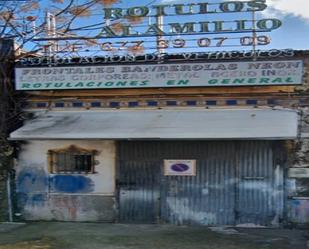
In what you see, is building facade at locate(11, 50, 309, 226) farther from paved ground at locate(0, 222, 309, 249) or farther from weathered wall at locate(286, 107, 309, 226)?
paved ground at locate(0, 222, 309, 249)

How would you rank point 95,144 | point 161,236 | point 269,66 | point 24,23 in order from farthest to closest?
point 24,23 → point 95,144 → point 269,66 → point 161,236

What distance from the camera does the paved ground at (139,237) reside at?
10453 mm

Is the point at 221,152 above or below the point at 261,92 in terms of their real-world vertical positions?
below

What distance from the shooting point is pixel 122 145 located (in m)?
12.8

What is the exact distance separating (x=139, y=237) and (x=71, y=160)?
2.96m

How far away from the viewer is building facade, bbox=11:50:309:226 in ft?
39.6

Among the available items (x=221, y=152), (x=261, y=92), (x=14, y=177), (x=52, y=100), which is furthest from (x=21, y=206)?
(x=261, y=92)

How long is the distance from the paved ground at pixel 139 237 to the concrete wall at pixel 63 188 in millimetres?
422

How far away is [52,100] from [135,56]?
7.70 feet

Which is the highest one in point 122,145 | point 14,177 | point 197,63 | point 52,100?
point 197,63

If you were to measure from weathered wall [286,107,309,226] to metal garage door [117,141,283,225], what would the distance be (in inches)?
9.6

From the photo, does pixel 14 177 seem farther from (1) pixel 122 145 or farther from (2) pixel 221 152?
(2) pixel 221 152

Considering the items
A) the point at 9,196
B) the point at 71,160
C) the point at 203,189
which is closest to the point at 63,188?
the point at 71,160

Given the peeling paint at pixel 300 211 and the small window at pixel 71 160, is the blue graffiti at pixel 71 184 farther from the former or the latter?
the peeling paint at pixel 300 211
